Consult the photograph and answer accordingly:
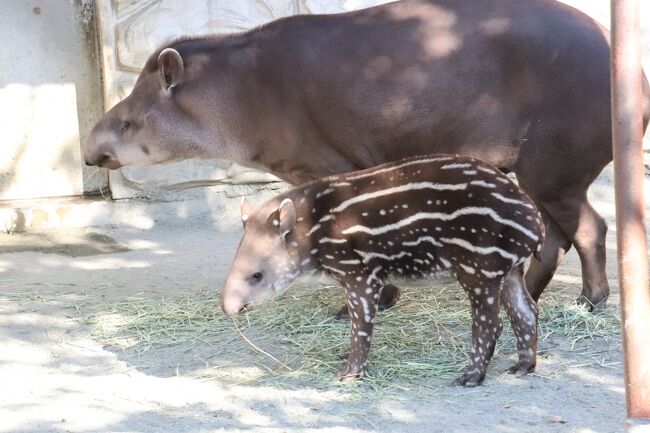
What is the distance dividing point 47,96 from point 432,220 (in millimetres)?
5594

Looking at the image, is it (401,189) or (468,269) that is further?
(401,189)

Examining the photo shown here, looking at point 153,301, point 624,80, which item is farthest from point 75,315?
point 624,80

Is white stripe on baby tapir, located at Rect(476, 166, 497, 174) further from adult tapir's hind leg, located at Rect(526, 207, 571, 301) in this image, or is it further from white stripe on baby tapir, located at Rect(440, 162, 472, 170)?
adult tapir's hind leg, located at Rect(526, 207, 571, 301)

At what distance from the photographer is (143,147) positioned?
663 cm

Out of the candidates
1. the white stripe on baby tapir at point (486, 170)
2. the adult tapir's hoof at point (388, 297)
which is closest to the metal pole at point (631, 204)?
the white stripe on baby tapir at point (486, 170)

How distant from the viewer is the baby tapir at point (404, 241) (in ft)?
15.9

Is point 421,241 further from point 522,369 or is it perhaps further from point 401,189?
point 522,369

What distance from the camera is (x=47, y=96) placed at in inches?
372

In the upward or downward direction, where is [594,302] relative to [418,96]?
downward

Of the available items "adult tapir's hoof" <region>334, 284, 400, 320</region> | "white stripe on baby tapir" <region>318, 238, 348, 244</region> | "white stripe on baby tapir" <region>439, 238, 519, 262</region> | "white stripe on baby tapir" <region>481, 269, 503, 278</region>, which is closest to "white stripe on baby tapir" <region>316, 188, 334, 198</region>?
"white stripe on baby tapir" <region>318, 238, 348, 244</region>

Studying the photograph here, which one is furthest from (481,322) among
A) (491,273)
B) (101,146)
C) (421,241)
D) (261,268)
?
(101,146)

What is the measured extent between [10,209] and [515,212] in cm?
562

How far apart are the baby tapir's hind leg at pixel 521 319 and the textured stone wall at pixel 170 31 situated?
14.8ft

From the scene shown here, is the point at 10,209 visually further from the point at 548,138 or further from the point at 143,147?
the point at 548,138
